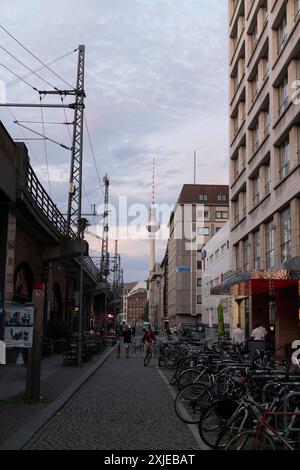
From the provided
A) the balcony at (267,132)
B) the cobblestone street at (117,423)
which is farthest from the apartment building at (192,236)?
the cobblestone street at (117,423)

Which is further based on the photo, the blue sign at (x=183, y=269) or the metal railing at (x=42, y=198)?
the blue sign at (x=183, y=269)

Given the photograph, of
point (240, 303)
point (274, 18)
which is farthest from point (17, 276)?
point (240, 303)

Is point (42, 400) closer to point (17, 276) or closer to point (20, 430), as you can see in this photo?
point (20, 430)

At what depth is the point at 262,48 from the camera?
37.0 m

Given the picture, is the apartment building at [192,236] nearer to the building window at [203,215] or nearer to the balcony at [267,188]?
the building window at [203,215]

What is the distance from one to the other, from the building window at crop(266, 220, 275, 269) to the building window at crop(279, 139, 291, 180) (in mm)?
3232

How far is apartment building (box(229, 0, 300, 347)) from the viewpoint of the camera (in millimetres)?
29250

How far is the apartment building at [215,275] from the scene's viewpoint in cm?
5592

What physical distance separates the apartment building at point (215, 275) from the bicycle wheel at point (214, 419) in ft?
137

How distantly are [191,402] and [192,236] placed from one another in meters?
111

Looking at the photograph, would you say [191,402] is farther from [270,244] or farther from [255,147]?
[255,147]

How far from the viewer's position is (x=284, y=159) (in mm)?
32406

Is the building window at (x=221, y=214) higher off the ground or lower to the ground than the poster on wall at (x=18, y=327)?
higher

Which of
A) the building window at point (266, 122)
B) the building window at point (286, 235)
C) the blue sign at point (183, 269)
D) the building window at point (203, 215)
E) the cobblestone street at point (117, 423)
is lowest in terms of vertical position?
the cobblestone street at point (117, 423)
